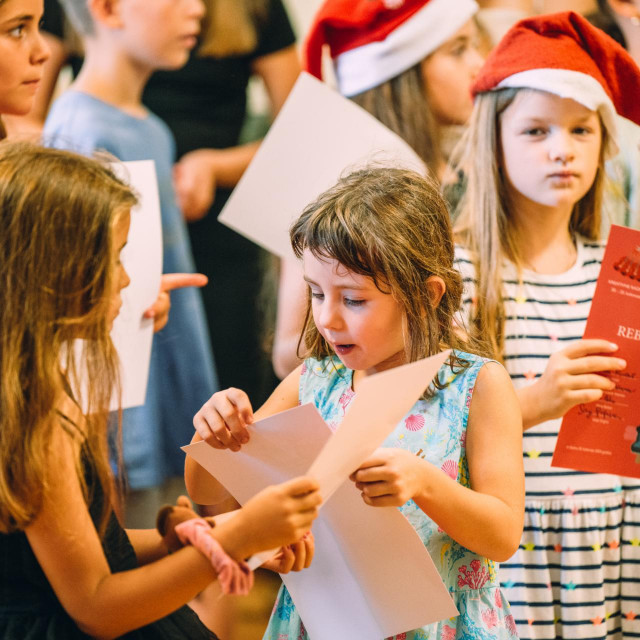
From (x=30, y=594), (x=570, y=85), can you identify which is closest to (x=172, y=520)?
(x=30, y=594)

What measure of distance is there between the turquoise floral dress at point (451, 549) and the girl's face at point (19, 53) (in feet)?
2.40

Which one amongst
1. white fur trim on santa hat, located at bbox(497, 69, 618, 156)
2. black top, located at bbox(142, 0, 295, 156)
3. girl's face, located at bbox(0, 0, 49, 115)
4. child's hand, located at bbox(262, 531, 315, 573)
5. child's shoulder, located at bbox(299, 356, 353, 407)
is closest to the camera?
child's hand, located at bbox(262, 531, 315, 573)

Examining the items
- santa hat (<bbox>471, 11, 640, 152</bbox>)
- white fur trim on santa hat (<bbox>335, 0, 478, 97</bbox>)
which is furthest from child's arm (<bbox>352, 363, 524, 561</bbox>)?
white fur trim on santa hat (<bbox>335, 0, 478, 97</bbox>)

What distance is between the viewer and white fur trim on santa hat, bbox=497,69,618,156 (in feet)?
4.52

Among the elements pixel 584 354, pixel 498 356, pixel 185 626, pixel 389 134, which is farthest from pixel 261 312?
pixel 185 626

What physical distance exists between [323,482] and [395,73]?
1289mm

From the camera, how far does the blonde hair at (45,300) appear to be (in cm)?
79

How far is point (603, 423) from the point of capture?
4.19 ft

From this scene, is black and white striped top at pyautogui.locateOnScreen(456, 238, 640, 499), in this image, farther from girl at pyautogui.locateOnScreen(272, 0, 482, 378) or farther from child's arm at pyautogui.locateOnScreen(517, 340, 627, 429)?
girl at pyautogui.locateOnScreen(272, 0, 482, 378)

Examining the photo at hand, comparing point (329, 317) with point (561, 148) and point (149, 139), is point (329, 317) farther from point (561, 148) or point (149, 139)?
point (149, 139)

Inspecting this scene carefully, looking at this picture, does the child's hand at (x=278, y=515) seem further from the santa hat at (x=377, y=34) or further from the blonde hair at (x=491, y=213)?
the santa hat at (x=377, y=34)

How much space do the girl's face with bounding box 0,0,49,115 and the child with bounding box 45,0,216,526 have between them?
0.37 metres

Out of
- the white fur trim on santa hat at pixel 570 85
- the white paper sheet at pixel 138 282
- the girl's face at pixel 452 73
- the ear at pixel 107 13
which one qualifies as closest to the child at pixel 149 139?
the ear at pixel 107 13

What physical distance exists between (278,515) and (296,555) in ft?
0.44
